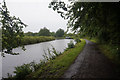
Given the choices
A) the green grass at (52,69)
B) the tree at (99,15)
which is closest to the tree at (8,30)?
the tree at (99,15)

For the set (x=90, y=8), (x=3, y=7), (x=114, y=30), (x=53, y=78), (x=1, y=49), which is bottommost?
(x=53, y=78)

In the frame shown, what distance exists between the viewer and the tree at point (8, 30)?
1819mm

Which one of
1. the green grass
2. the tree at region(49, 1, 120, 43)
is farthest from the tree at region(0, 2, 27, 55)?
the green grass

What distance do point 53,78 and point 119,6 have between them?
3.38 metres

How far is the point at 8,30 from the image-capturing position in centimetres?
192

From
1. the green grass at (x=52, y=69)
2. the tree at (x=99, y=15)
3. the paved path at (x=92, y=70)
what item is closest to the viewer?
the tree at (x=99, y=15)

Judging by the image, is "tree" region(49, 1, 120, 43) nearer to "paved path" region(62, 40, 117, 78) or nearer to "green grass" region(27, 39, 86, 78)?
"paved path" region(62, 40, 117, 78)

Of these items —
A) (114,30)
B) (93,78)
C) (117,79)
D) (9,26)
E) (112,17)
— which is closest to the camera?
(112,17)

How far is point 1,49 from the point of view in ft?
6.14

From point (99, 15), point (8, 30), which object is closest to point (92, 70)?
point (99, 15)

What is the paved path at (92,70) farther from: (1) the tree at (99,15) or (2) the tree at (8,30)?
(2) the tree at (8,30)

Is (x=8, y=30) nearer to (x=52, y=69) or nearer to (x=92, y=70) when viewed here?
(x=52, y=69)

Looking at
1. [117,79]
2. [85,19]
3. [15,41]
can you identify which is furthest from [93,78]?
[15,41]

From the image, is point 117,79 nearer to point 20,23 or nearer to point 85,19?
point 85,19
